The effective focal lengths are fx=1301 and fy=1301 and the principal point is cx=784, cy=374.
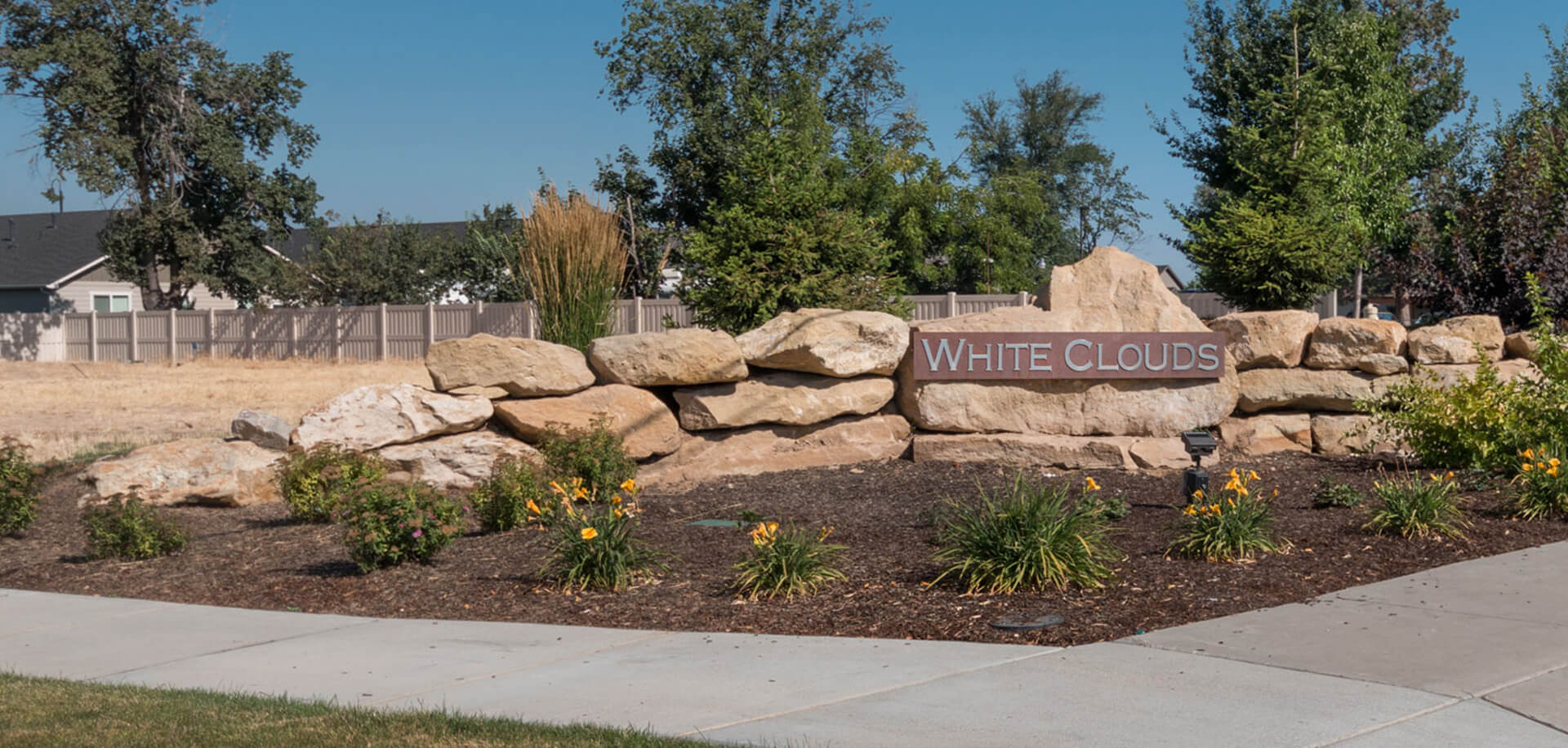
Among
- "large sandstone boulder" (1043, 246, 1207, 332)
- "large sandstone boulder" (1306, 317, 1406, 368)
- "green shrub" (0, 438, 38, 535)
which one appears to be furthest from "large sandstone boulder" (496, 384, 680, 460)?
"large sandstone boulder" (1306, 317, 1406, 368)

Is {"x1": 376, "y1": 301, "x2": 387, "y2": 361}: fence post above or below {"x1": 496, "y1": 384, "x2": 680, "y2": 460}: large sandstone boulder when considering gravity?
above

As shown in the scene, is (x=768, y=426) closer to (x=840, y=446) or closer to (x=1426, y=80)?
(x=840, y=446)

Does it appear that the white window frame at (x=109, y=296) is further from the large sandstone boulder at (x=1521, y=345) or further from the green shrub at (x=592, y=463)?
the large sandstone boulder at (x=1521, y=345)

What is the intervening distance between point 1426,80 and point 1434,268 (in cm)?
2139

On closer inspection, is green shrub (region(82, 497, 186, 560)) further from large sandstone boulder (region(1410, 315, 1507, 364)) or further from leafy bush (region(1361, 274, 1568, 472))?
large sandstone boulder (region(1410, 315, 1507, 364))

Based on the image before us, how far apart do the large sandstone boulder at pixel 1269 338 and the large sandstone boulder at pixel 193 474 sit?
26.4ft

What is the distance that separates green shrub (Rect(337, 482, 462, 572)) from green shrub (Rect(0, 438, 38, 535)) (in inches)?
131

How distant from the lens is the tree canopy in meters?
36.3

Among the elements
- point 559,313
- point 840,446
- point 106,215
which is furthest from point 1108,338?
point 106,215

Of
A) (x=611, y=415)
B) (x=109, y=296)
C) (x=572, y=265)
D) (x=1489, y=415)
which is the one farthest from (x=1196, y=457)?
(x=109, y=296)

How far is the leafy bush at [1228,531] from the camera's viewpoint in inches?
277

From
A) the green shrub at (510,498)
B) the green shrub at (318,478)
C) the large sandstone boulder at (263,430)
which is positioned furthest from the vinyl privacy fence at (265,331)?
the green shrub at (510,498)

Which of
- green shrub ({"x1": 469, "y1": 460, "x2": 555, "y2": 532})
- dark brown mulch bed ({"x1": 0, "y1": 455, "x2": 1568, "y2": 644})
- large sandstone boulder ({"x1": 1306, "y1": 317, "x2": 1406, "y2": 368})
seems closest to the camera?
dark brown mulch bed ({"x1": 0, "y1": 455, "x2": 1568, "y2": 644})

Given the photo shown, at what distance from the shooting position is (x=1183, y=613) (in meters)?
6.04
